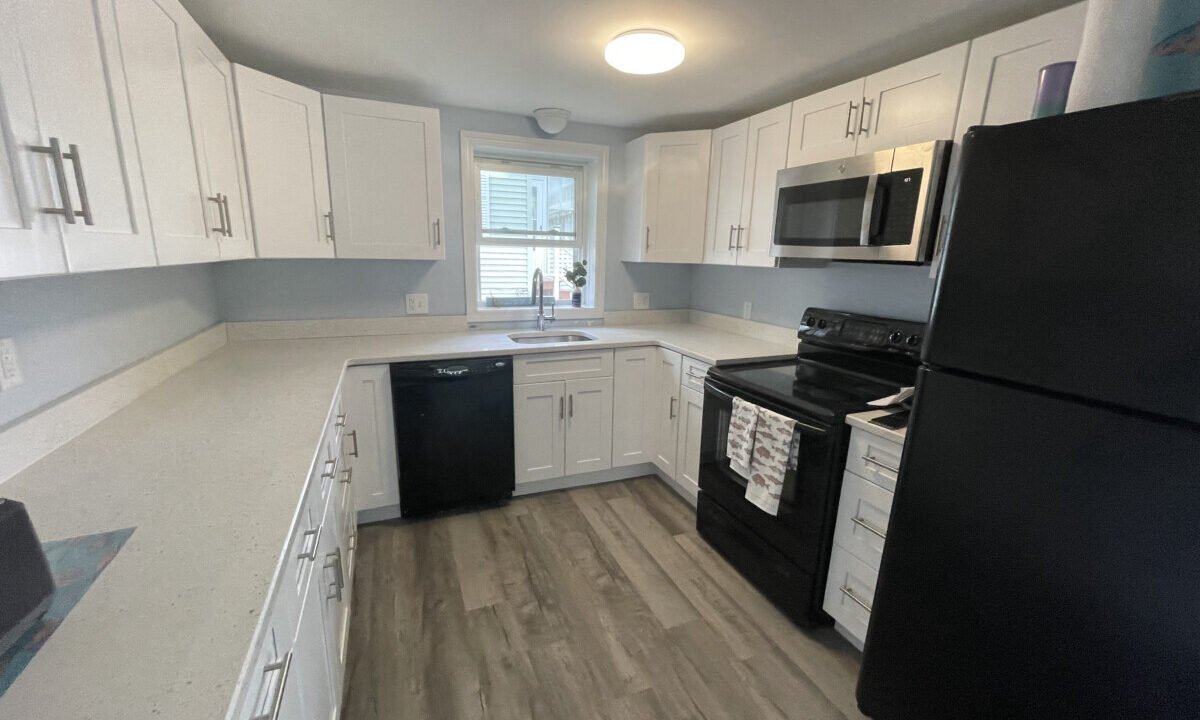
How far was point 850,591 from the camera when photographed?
1.70m

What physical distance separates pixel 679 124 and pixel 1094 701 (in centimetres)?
314

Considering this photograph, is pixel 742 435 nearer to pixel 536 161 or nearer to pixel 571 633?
pixel 571 633

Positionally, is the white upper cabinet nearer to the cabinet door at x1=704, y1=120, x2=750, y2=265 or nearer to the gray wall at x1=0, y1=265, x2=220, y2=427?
the cabinet door at x1=704, y1=120, x2=750, y2=265

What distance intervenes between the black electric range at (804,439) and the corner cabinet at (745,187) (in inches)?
19.8

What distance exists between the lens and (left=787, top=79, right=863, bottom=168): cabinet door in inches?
77.3

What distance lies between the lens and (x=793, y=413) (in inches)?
71.5

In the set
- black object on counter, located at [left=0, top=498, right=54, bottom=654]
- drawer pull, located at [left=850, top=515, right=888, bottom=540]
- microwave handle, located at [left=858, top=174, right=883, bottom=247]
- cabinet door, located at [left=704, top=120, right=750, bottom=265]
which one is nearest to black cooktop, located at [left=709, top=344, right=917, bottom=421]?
drawer pull, located at [left=850, top=515, right=888, bottom=540]

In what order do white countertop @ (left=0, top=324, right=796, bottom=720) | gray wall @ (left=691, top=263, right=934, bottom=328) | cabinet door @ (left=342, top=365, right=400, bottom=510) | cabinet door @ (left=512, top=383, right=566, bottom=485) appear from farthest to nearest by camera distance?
cabinet door @ (left=512, top=383, right=566, bottom=485)
cabinet door @ (left=342, top=365, right=400, bottom=510)
gray wall @ (left=691, top=263, right=934, bottom=328)
white countertop @ (left=0, top=324, right=796, bottom=720)

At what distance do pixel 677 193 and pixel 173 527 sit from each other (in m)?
2.79

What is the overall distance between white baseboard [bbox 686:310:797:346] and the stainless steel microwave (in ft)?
2.11

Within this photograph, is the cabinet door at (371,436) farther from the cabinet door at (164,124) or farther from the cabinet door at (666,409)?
the cabinet door at (666,409)

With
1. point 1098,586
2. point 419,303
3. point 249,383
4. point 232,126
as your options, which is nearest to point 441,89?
point 232,126

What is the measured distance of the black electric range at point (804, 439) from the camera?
1.74 meters

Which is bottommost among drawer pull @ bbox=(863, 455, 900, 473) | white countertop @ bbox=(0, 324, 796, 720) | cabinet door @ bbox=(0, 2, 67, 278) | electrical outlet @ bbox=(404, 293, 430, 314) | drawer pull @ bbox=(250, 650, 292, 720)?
drawer pull @ bbox=(250, 650, 292, 720)
